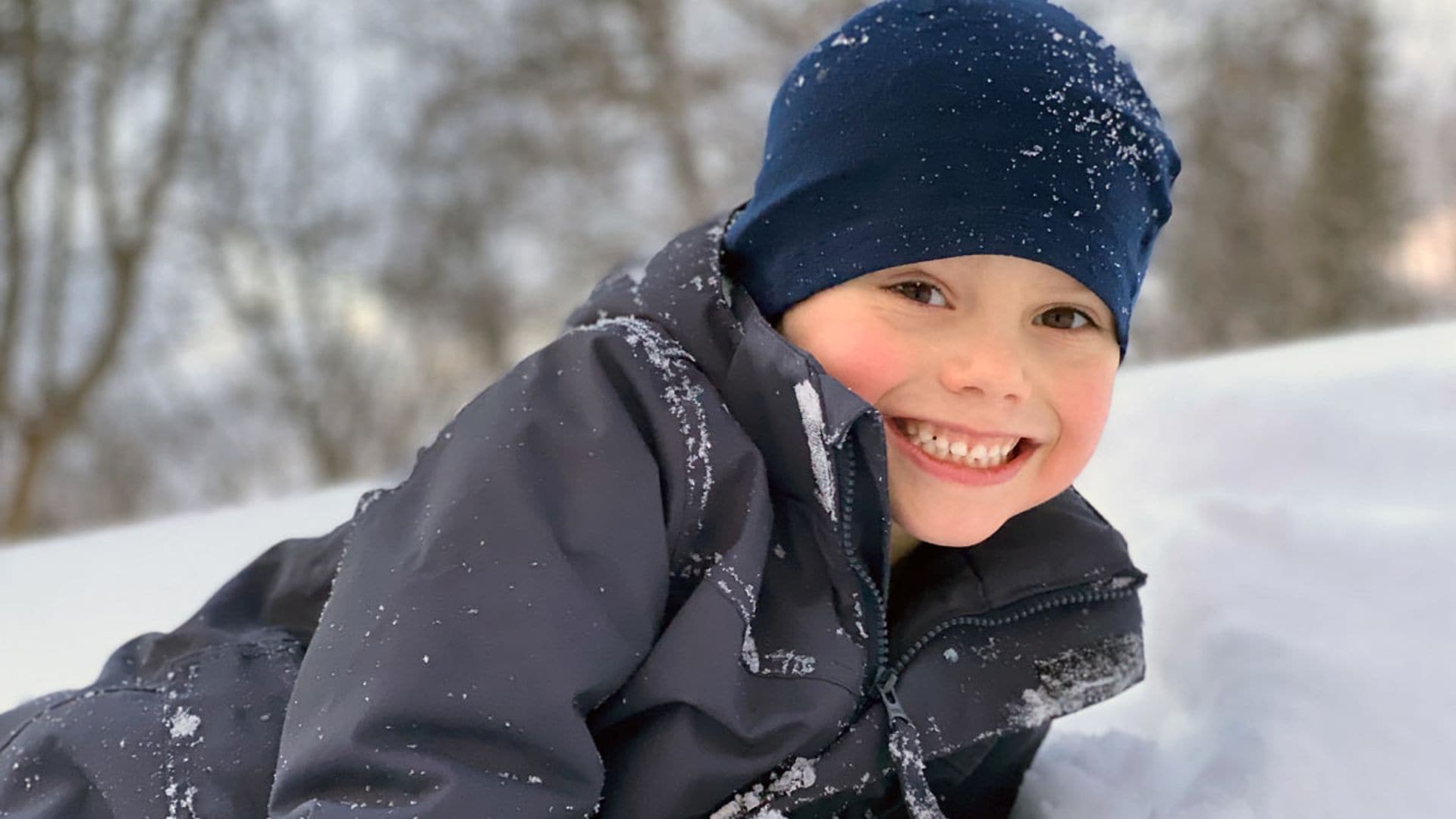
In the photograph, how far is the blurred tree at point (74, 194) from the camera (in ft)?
28.6

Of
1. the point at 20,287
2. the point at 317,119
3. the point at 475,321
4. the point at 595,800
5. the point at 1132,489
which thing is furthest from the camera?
the point at 475,321

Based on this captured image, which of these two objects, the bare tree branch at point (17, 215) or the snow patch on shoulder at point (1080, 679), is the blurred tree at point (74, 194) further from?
the snow patch on shoulder at point (1080, 679)

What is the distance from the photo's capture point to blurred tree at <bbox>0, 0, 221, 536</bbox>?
8711mm

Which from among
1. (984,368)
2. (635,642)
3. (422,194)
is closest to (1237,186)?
(422,194)

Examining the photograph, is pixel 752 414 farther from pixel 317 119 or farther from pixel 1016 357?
pixel 317 119

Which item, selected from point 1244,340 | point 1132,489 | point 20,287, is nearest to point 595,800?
point 1132,489

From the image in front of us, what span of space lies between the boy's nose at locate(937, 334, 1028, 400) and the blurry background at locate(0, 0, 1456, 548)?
27.9 feet

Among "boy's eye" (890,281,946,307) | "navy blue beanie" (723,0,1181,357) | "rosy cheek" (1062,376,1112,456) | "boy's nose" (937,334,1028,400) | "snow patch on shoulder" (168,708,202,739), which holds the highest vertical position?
"navy blue beanie" (723,0,1181,357)

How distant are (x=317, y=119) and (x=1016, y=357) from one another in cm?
1111

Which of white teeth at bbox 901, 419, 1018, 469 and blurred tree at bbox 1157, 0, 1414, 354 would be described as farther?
blurred tree at bbox 1157, 0, 1414, 354

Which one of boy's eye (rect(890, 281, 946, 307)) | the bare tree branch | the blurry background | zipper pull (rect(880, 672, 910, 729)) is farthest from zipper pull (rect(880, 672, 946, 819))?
the bare tree branch

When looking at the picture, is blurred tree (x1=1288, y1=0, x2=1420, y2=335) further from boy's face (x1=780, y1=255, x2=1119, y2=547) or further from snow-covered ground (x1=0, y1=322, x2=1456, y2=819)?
boy's face (x1=780, y1=255, x2=1119, y2=547)

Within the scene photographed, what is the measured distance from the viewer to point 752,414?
1069 mm

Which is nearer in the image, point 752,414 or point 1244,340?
Result: point 752,414
